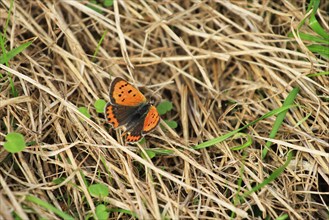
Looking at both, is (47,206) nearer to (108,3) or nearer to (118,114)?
(118,114)

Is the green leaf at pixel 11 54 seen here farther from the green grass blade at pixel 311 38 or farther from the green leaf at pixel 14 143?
the green grass blade at pixel 311 38

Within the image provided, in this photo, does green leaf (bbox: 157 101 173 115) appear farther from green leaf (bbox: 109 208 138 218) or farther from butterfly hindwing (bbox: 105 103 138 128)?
green leaf (bbox: 109 208 138 218)

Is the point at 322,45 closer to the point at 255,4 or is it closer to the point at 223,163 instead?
the point at 255,4

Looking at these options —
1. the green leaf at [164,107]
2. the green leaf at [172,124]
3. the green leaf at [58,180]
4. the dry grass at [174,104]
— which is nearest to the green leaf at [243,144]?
the dry grass at [174,104]

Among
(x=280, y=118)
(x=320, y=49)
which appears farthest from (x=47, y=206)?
(x=320, y=49)

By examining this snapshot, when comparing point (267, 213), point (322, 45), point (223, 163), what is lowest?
point (267, 213)

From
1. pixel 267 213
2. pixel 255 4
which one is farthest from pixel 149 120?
pixel 255 4
